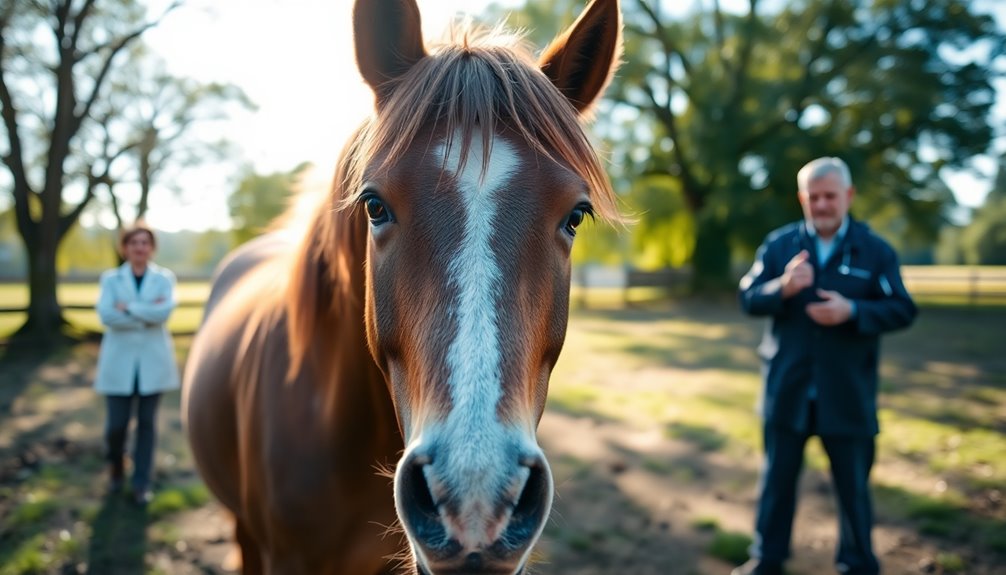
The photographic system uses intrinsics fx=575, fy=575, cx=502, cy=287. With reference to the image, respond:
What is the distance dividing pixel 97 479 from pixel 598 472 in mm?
4624

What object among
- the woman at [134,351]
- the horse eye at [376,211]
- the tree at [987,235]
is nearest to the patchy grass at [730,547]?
the horse eye at [376,211]

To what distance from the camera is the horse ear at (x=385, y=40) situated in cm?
189

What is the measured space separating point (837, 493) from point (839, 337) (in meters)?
0.94

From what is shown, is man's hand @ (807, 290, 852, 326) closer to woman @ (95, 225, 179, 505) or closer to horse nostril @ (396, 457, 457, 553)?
horse nostril @ (396, 457, 457, 553)

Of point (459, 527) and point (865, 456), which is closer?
point (459, 527)

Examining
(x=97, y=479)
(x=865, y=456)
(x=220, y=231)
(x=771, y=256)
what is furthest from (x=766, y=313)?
(x=220, y=231)

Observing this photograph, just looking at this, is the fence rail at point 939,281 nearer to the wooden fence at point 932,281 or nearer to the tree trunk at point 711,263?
the wooden fence at point 932,281

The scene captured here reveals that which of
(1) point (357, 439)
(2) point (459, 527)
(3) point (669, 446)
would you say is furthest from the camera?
(3) point (669, 446)

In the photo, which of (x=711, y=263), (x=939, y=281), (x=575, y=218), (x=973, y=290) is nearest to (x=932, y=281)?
(x=939, y=281)

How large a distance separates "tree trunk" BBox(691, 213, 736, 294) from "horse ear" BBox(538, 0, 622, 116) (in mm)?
22172

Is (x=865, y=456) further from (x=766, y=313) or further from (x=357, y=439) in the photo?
(x=357, y=439)

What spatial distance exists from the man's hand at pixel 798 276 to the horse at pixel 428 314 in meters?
1.87

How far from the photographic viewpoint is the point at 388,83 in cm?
191

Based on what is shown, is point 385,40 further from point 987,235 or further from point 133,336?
point 987,235
